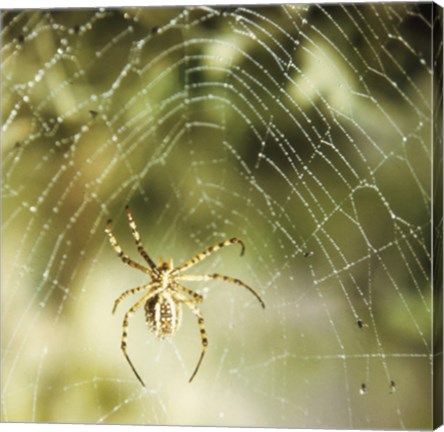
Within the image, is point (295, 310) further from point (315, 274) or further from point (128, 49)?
point (128, 49)

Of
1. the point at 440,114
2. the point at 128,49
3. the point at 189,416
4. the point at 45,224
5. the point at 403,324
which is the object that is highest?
the point at 128,49

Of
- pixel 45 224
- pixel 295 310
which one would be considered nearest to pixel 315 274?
pixel 295 310

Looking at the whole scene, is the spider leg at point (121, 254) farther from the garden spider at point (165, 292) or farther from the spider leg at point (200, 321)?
the spider leg at point (200, 321)

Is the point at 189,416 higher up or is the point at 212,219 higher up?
the point at 212,219

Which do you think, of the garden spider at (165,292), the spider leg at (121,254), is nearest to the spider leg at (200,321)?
the garden spider at (165,292)

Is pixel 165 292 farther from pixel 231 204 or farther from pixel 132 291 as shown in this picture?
pixel 231 204

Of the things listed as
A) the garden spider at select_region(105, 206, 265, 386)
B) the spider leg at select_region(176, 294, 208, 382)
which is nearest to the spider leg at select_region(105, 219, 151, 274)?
the garden spider at select_region(105, 206, 265, 386)

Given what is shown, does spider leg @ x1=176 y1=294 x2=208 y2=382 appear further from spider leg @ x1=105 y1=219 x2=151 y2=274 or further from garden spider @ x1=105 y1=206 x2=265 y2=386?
spider leg @ x1=105 y1=219 x2=151 y2=274
